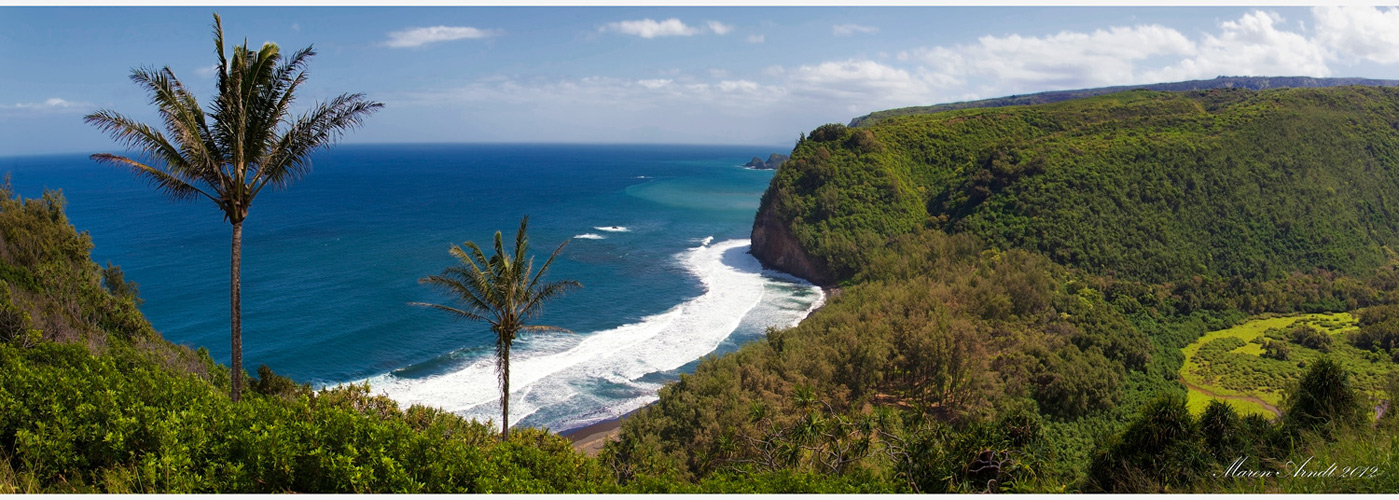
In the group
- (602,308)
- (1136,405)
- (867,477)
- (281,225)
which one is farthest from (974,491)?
(281,225)

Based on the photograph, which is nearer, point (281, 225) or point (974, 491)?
point (974, 491)

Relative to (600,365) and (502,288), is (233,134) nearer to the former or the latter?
(502,288)

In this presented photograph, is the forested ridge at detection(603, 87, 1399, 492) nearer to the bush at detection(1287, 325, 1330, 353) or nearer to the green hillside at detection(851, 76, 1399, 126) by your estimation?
the bush at detection(1287, 325, 1330, 353)

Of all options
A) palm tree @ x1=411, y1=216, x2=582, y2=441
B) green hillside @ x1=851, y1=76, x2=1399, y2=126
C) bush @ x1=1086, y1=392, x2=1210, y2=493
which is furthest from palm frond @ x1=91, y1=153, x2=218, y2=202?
green hillside @ x1=851, y1=76, x2=1399, y2=126

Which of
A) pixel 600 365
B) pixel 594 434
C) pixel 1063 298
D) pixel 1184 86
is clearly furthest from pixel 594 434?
pixel 1184 86

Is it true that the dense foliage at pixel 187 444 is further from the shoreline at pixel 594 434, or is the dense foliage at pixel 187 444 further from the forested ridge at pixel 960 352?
the shoreline at pixel 594 434

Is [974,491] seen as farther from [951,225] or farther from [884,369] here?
[951,225]
